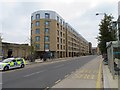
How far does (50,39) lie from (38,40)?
477 centimetres

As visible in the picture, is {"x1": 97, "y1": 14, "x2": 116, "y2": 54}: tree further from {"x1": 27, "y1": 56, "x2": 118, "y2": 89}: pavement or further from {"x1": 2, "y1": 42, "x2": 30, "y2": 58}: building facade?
{"x1": 2, "y1": 42, "x2": 30, "y2": 58}: building facade

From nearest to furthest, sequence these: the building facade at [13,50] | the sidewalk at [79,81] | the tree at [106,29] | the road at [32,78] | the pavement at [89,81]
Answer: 1. the pavement at [89,81]
2. the sidewalk at [79,81]
3. the road at [32,78]
4. the tree at [106,29]
5. the building facade at [13,50]

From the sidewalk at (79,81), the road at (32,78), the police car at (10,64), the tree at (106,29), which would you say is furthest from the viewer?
the tree at (106,29)

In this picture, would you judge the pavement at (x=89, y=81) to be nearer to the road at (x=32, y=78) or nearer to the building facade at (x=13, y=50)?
the road at (x=32, y=78)

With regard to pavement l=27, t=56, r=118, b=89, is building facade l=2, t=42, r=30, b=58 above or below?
above

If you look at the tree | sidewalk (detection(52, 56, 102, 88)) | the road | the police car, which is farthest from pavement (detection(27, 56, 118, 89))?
the tree

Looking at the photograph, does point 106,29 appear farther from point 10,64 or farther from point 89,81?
point 89,81

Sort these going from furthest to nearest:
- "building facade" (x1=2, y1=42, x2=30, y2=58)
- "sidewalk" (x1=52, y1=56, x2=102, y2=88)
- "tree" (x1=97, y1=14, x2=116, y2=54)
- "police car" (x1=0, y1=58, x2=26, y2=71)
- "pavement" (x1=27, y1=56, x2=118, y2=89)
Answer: "building facade" (x1=2, y1=42, x2=30, y2=58) < "tree" (x1=97, y1=14, x2=116, y2=54) < "police car" (x1=0, y1=58, x2=26, y2=71) < "sidewalk" (x1=52, y1=56, x2=102, y2=88) < "pavement" (x1=27, y1=56, x2=118, y2=89)

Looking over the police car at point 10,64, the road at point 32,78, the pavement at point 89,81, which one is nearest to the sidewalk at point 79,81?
the pavement at point 89,81

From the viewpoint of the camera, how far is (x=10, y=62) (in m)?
27.1

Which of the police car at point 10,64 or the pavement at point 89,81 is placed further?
the police car at point 10,64

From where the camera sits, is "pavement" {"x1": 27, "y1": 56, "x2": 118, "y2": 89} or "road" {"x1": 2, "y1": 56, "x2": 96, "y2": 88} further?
"road" {"x1": 2, "y1": 56, "x2": 96, "y2": 88}

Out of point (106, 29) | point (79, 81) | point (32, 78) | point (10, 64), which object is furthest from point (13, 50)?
point (79, 81)

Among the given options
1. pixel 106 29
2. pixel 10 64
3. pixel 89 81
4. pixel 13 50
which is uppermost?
pixel 106 29
